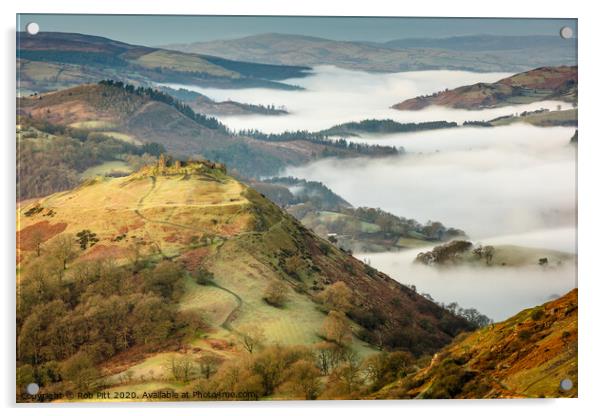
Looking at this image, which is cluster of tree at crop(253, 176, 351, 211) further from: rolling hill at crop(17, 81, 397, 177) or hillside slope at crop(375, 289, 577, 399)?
hillside slope at crop(375, 289, 577, 399)

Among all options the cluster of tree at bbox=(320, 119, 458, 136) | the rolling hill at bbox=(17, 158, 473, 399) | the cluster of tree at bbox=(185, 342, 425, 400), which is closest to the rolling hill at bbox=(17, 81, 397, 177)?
the cluster of tree at bbox=(320, 119, 458, 136)

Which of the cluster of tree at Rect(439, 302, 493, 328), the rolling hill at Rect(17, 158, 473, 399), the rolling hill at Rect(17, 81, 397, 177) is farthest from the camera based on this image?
the rolling hill at Rect(17, 81, 397, 177)

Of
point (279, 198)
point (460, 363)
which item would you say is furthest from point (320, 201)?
point (460, 363)

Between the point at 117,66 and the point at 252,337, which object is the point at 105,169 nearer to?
the point at 117,66

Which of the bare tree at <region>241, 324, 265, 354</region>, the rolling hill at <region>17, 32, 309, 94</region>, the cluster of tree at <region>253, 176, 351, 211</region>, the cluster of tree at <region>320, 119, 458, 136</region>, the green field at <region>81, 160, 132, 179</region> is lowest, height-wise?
the bare tree at <region>241, 324, 265, 354</region>

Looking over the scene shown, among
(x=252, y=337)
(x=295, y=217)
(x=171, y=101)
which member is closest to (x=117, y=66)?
(x=171, y=101)

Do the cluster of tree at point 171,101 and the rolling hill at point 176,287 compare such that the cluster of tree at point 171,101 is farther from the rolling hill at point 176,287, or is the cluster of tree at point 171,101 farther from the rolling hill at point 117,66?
the rolling hill at point 176,287

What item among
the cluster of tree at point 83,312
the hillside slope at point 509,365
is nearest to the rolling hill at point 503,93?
the hillside slope at point 509,365

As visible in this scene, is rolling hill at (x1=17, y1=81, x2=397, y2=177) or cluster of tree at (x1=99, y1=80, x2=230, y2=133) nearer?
rolling hill at (x1=17, y1=81, x2=397, y2=177)
